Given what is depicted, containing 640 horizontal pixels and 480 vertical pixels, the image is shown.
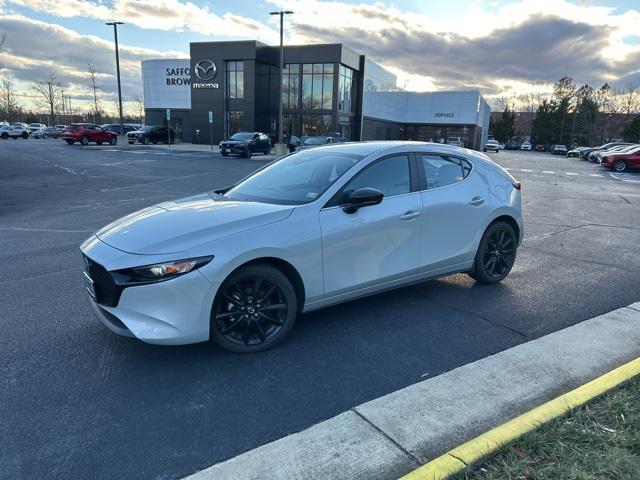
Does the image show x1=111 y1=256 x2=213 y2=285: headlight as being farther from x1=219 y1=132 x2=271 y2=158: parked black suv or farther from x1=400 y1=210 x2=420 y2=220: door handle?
x1=219 y1=132 x2=271 y2=158: parked black suv

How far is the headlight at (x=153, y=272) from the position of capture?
3.20 meters

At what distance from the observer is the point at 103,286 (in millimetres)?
3338

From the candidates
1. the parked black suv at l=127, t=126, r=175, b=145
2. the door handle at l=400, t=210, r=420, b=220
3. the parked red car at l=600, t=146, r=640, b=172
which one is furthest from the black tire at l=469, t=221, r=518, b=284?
the parked black suv at l=127, t=126, r=175, b=145

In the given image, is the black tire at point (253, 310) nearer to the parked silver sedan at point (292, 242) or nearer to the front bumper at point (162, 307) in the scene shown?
the parked silver sedan at point (292, 242)

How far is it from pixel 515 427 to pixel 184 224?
2.67m

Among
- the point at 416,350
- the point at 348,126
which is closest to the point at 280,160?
the point at 416,350

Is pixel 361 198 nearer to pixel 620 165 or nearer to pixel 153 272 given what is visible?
pixel 153 272

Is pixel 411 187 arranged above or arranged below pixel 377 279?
above

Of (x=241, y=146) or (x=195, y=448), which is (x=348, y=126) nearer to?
(x=241, y=146)

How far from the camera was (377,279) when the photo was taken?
13.9ft

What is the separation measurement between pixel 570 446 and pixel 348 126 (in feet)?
160

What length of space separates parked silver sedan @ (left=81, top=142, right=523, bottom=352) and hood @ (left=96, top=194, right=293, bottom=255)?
0.6 inches

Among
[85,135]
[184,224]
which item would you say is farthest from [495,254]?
[85,135]

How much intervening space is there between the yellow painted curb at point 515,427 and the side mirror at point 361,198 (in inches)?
77.8
